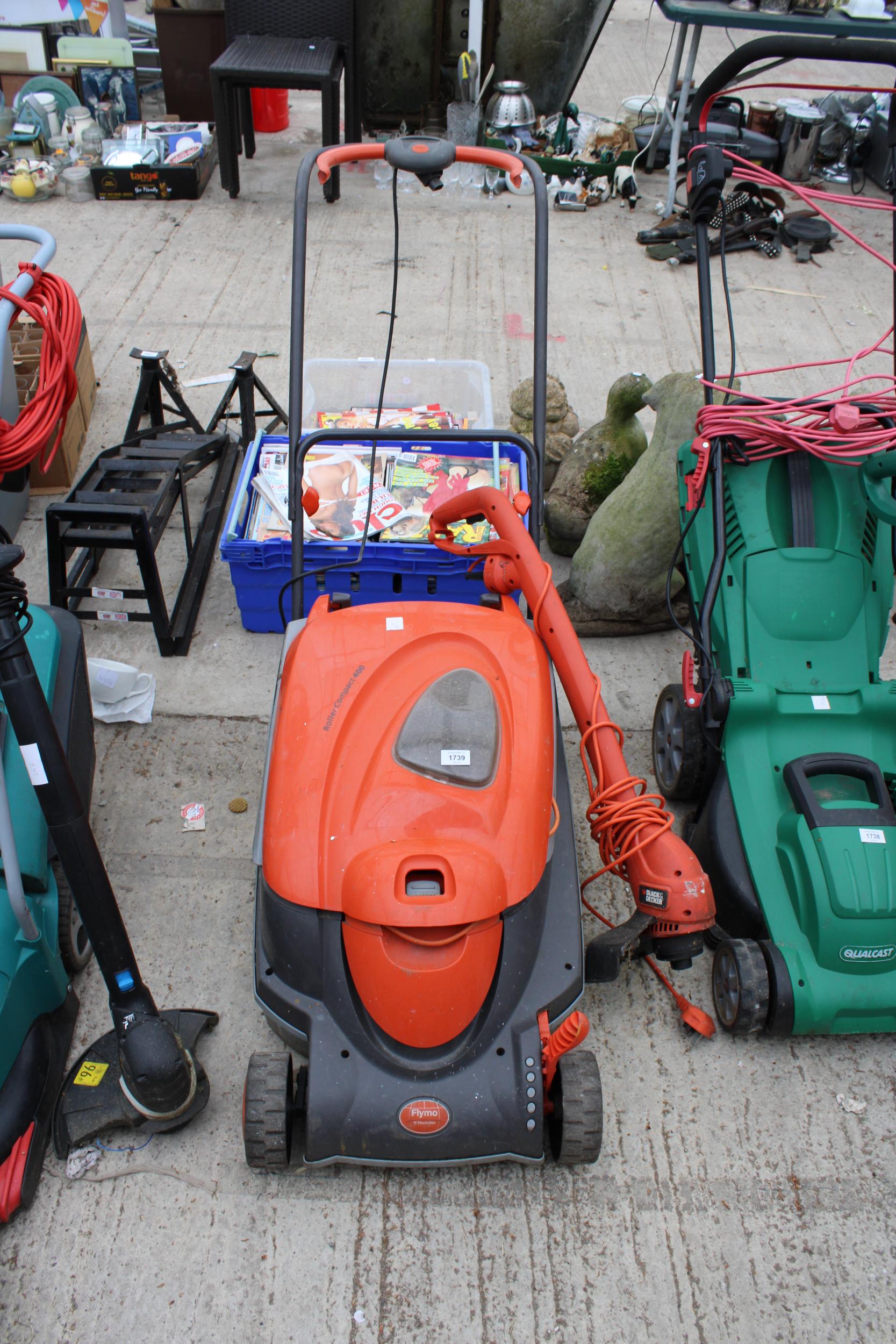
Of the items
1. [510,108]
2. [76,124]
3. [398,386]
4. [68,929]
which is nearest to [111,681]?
[68,929]

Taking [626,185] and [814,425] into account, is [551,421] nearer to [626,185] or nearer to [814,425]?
[814,425]

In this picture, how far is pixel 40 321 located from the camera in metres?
2.08

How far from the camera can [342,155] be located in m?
2.39

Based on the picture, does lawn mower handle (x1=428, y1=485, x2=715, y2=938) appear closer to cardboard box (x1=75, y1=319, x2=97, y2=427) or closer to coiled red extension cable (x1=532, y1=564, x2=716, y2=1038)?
coiled red extension cable (x1=532, y1=564, x2=716, y2=1038)

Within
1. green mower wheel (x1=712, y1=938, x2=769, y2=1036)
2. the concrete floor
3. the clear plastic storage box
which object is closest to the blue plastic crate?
the concrete floor

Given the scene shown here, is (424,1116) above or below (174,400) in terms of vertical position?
below

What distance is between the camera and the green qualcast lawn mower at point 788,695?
2.15 metres

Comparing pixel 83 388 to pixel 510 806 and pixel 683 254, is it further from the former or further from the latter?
pixel 683 254

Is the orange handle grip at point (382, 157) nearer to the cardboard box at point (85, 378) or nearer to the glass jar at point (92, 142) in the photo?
the cardboard box at point (85, 378)

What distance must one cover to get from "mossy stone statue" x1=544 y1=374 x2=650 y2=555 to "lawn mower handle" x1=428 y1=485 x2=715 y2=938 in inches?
38.7

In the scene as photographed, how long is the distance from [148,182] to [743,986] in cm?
603

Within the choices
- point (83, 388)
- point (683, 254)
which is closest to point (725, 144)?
point (683, 254)

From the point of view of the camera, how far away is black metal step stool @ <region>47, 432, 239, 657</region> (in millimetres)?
3021

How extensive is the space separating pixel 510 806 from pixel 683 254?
487cm
